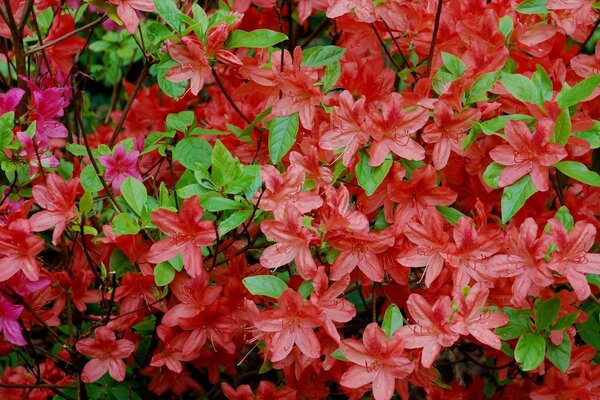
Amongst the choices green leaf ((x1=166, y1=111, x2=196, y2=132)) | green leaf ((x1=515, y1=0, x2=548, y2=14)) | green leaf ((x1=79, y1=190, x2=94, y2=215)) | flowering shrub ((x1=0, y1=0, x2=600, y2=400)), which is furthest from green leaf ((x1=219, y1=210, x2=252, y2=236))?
green leaf ((x1=515, y1=0, x2=548, y2=14))

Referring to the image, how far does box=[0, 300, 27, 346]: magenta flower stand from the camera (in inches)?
68.1

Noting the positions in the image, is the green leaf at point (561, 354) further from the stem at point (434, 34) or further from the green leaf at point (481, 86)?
the stem at point (434, 34)

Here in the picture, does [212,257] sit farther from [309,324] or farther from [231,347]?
[309,324]

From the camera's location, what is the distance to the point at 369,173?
1625mm

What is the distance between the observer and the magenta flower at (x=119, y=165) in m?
1.84

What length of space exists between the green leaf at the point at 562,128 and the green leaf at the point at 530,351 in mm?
372

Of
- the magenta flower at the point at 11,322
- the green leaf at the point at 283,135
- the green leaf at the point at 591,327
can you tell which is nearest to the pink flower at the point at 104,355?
the magenta flower at the point at 11,322

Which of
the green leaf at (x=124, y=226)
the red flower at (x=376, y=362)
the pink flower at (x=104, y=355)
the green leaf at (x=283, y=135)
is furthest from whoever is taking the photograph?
the pink flower at (x=104, y=355)

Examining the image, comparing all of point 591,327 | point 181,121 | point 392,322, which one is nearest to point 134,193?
point 181,121

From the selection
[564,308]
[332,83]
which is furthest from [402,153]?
[564,308]

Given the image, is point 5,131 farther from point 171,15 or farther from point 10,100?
point 171,15

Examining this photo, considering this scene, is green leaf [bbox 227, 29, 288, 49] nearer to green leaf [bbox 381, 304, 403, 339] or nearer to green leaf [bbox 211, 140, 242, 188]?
green leaf [bbox 211, 140, 242, 188]

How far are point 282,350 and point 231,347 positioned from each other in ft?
0.94

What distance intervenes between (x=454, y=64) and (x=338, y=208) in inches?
15.3
